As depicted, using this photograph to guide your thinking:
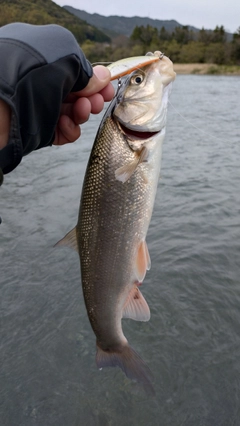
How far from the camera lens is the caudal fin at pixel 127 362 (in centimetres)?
236

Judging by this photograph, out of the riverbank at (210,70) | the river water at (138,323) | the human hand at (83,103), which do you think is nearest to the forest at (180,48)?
the riverbank at (210,70)

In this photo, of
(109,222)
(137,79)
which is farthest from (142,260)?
(137,79)

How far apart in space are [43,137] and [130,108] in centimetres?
56

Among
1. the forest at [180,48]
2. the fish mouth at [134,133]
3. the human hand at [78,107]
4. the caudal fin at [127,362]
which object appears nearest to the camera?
the human hand at [78,107]

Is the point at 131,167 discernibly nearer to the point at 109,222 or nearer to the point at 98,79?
the point at 109,222

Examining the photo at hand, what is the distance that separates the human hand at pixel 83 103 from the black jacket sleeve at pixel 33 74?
8 centimetres

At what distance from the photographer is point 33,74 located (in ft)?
5.86

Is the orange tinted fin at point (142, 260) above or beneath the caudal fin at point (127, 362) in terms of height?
above

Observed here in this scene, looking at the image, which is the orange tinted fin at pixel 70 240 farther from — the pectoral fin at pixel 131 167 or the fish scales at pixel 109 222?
the pectoral fin at pixel 131 167

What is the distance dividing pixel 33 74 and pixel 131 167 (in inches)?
24.9

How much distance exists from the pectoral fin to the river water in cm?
218

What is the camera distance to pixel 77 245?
2168mm

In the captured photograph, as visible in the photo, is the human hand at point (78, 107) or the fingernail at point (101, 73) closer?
the human hand at point (78, 107)

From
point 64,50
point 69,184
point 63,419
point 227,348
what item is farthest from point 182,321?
point 69,184
